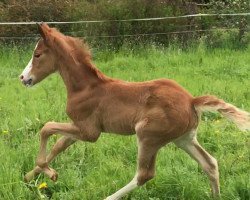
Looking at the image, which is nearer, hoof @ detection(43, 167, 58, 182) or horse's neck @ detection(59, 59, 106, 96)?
hoof @ detection(43, 167, 58, 182)

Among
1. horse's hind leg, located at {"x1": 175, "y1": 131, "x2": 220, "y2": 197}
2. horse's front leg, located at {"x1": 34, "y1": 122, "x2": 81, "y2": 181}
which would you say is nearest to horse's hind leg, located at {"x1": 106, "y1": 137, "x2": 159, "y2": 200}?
horse's hind leg, located at {"x1": 175, "y1": 131, "x2": 220, "y2": 197}

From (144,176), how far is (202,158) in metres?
0.62

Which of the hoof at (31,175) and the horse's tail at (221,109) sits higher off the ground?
Result: the horse's tail at (221,109)

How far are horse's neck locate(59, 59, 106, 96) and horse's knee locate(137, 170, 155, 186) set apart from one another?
97cm

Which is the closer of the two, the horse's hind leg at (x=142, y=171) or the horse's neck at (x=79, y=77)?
the horse's hind leg at (x=142, y=171)

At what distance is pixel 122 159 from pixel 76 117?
3.11 ft

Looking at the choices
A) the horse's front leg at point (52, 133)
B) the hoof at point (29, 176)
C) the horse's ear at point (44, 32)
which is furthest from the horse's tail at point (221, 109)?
the hoof at point (29, 176)

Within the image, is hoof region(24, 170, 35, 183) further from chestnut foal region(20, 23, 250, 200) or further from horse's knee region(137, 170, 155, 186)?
horse's knee region(137, 170, 155, 186)

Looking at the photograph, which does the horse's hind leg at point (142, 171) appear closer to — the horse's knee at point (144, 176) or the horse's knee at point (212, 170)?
the horse's knee at point (144, 176)

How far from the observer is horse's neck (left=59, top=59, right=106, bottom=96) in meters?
4.93

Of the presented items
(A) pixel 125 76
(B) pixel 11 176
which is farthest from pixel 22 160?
(A) pixel 125 76

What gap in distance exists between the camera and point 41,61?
4949 millimetres

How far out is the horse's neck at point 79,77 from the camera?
4932 mm

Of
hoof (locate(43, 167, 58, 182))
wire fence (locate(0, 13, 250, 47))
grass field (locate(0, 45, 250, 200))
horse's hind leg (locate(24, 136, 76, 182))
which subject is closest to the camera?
hoof (locate(43, 167, 58, 182))
